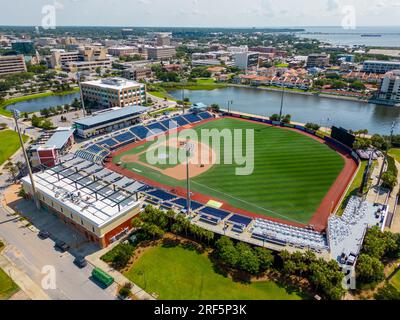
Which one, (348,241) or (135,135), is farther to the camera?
(135,135)

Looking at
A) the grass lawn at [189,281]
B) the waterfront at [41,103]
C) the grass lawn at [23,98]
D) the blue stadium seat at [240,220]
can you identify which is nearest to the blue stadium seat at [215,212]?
the blue stadium seat at [240,220]

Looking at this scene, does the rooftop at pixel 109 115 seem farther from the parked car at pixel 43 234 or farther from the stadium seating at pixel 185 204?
Answer: the stadium seating at pixel 185 204

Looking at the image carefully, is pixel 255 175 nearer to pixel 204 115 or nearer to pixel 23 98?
pixel 204 115

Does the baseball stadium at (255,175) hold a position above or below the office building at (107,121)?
below

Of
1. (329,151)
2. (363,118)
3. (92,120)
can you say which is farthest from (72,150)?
(363,118)

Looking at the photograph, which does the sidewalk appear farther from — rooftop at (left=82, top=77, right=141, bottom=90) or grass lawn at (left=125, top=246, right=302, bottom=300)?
rooftop at (left=82, top=77, right=141, bottom=90)

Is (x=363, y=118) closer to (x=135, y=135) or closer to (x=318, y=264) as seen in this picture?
(x=135, y=135)

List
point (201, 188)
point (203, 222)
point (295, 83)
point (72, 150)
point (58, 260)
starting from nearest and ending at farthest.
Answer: point (58, 260) < point (203, 222) < point (201, 188) < point (72, 150) < point (295, 83)
